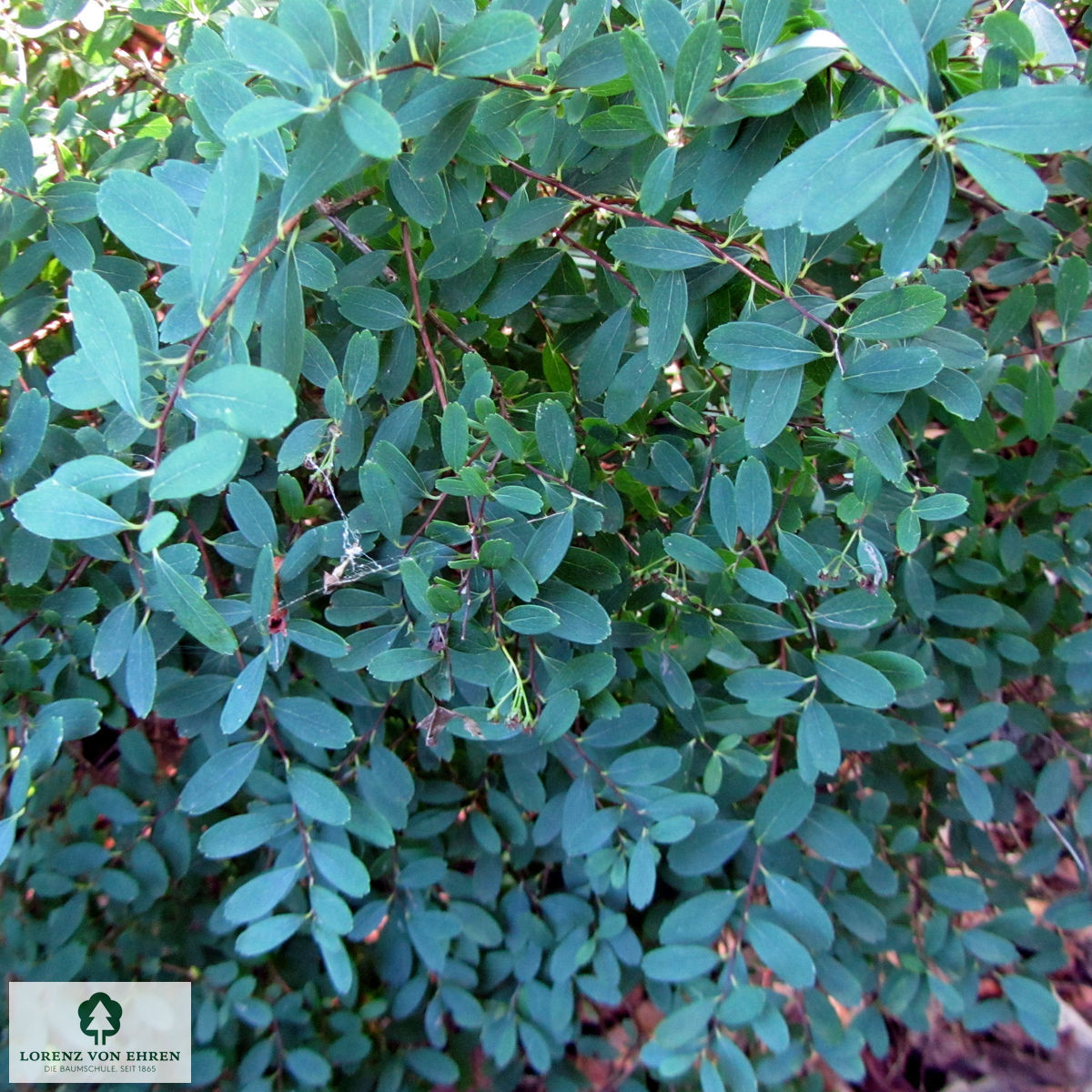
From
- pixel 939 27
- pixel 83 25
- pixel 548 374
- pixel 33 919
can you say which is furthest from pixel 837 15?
pixel 33 919

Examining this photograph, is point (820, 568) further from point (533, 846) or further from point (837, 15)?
point (533, 846)

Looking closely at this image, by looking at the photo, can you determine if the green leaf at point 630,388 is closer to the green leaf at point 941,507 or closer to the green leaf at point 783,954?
the green leaf at point 941,507

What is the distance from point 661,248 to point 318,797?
0.76 meters

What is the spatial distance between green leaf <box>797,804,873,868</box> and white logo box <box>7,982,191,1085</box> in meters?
1.06

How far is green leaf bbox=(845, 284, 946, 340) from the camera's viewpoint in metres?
0.65

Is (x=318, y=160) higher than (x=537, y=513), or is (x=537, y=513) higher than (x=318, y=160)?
(x=318, y=160)

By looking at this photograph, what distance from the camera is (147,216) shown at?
0.67 m

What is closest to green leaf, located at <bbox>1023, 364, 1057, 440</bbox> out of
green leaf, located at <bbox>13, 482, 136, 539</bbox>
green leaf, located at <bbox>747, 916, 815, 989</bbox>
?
green leaf, located at <bbox>747, 916, 815, 989</bbox>

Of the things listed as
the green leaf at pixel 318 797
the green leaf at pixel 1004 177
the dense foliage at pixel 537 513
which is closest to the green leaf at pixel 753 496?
the dense foliage at pixel 537 513

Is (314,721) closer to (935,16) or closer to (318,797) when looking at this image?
(318,797)

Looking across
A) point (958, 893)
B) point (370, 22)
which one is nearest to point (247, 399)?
point (370, 22)

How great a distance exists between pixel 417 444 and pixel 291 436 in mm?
171

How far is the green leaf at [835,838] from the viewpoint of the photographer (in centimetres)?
104

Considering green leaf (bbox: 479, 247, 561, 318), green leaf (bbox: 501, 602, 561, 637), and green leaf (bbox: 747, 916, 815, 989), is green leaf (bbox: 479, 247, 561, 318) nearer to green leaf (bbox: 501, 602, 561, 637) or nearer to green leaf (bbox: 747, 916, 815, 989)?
green leaf (bbox: 501, 602, 561, 637)
